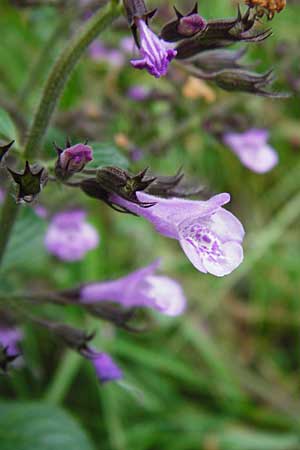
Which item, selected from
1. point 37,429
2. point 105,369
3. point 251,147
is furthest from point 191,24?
point 37,429

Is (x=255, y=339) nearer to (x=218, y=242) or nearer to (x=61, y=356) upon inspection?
(x=61, y=356)

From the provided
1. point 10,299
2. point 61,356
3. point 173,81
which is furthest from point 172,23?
point 61,356

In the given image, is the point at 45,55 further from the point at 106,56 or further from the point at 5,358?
the point at 5,358

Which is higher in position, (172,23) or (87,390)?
(172,23)

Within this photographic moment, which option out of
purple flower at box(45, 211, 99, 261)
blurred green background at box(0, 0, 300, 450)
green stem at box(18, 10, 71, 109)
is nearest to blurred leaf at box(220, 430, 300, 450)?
blurred green background at box(0, 0, 300, 450)

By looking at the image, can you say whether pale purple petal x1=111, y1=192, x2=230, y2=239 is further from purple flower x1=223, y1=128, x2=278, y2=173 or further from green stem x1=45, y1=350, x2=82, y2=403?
green stem x1=45, y1=350, x2=82, y2=403
